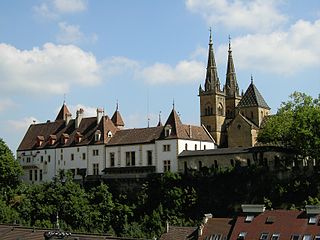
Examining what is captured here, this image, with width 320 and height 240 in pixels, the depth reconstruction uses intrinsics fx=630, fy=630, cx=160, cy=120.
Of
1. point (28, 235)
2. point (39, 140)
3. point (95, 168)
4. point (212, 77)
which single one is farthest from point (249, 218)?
point (212, 77)

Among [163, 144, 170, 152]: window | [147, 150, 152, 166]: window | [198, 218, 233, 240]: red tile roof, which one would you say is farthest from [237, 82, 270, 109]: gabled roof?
[198, 218, 233, 240]: red tile roof

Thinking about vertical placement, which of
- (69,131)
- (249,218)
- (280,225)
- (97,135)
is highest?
(69,131)

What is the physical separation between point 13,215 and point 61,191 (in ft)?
21.5

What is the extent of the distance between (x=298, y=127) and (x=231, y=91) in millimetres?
39941

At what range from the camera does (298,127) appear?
236ft

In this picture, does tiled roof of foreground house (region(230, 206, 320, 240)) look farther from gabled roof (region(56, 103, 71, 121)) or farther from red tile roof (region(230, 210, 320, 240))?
gabled roof (region(56, 103, 71, 121))

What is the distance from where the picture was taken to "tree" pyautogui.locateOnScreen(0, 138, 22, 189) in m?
86.8

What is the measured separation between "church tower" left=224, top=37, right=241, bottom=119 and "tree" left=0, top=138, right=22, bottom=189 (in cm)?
3891

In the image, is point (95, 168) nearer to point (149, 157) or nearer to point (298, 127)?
point (149, 157)

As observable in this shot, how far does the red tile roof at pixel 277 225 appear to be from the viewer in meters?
47.9

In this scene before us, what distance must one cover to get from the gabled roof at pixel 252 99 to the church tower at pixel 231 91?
2.89 metres

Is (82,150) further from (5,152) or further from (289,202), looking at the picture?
(289,202)

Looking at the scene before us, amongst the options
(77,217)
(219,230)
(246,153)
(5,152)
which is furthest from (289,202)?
(5,152)

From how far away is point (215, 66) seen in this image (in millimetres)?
106812
